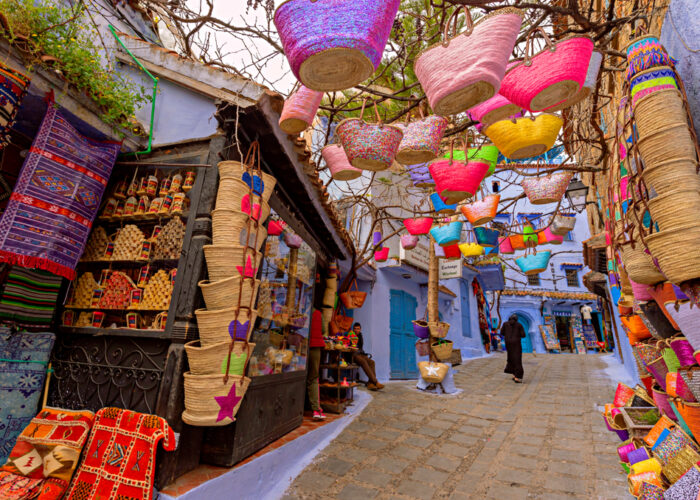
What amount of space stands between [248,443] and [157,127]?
11.6ft

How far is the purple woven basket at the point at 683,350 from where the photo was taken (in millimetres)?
2248

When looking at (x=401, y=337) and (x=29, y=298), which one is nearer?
(x=29, y=298)

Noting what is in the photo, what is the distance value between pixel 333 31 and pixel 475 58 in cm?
71

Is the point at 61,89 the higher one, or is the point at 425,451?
the point at 61,89

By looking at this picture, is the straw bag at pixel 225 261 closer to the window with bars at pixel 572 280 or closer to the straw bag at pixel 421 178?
the straw bag at pixel 421 178

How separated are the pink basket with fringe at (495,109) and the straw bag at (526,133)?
242mm

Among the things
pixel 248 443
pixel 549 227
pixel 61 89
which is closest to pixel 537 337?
pixel 549 227

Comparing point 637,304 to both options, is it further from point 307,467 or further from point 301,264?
point 301,264

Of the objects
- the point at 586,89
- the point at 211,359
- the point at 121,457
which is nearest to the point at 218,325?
the point at 211,359

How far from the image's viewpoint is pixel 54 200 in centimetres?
300

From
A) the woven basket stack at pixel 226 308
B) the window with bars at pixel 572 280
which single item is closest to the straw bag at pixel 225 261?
the woven basket stack at pixel 226 308

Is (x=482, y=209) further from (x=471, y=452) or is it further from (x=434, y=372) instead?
(x=434, y=372)

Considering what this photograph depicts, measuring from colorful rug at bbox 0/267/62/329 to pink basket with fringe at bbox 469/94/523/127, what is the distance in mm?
4056

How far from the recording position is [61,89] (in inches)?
116
